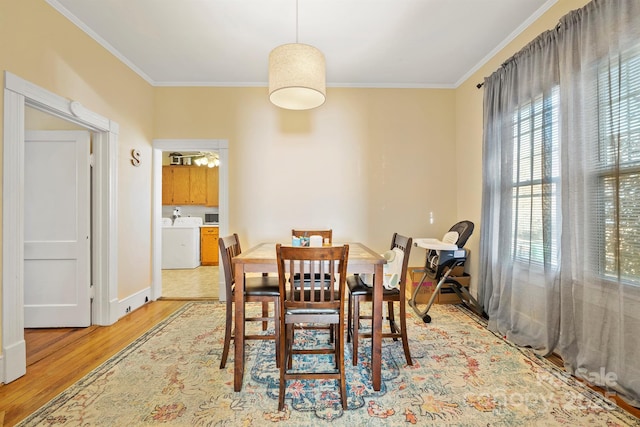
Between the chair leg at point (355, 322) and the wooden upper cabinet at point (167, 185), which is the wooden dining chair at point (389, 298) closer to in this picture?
the chair leg at point (355, 322)

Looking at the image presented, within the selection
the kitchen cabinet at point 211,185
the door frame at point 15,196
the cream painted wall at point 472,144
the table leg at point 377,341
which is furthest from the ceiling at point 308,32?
the kitchen cabinet at point 211,185

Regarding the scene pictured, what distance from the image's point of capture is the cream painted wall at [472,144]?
343cm

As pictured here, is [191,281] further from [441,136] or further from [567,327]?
[567,327]

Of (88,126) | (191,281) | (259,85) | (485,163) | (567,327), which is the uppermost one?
(259,85)

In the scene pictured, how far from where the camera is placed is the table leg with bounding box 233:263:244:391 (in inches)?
75.0

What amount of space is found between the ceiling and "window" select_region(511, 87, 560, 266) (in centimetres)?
90

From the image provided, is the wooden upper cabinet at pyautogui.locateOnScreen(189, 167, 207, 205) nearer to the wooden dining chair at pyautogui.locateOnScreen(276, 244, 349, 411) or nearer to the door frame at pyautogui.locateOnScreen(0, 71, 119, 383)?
the door frame at pyautogui.locateOnScreen(0, 71, 119, 383)

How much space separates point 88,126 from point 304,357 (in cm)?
295

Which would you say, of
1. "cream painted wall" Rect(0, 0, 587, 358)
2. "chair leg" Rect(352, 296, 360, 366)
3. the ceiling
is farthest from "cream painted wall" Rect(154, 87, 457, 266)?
"chair leg" Rect(352, 296, 360, 366)

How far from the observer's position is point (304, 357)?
92.0 inches

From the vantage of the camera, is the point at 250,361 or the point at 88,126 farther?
the point at 88,126

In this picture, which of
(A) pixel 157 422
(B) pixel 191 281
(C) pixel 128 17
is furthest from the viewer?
(B) pixel 191 281

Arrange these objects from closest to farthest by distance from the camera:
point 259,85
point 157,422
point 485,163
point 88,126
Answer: point 157,422
point 88,126
point 485,163
point 259,85

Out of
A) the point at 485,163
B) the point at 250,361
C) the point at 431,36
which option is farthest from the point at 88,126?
the point at 485,163
